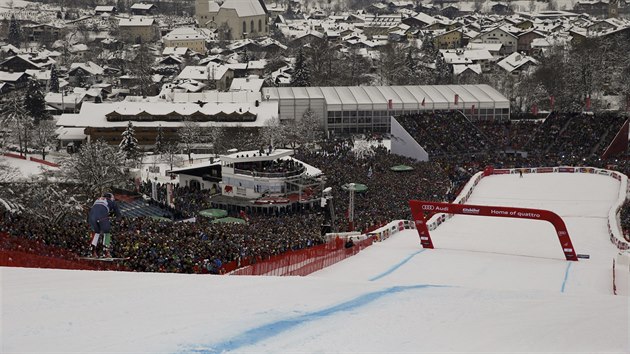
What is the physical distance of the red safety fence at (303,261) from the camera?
54.7ft

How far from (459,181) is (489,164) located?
4030 mm

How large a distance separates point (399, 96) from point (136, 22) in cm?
7194

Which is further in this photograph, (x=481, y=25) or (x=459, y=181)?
(x=481, y=25)

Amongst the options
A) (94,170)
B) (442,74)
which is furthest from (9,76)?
(94,170)

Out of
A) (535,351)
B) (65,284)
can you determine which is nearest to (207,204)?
(65,284)

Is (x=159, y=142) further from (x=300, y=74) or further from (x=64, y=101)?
(x=64, y=101)

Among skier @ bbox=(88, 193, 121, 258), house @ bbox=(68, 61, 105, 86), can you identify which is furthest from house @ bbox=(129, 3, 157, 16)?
skier @ bbox=(88, 193, 121, 258)

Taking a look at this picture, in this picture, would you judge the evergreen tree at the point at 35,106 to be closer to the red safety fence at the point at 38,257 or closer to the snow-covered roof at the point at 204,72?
the snow-covered roof at the point at 204,72

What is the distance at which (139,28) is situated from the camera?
117812 millimetres

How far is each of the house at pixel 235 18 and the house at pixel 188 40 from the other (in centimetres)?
1021

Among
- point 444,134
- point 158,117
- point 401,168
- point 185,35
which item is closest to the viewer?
point 401,168

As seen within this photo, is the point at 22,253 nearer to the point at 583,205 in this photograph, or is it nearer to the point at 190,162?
the point at 583,205

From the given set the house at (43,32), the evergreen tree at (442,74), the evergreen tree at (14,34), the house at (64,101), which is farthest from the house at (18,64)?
the evergreen tree at (442,74)

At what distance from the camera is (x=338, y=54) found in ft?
292
